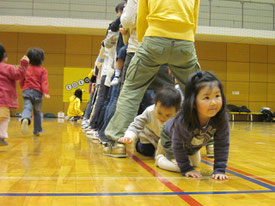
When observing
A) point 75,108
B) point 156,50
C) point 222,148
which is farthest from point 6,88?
point 75,108

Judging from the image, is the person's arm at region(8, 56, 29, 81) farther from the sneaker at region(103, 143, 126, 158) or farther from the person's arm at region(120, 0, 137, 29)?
the sneaker at region(103, 143, 126, 158)

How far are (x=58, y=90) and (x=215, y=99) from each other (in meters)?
9.79

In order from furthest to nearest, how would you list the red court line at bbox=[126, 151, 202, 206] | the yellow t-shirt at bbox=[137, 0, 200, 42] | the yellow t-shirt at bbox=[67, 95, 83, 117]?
1. the yellow t-shirt at bbox=[67, 95, 83, 117]
2. the yellow t-shirt at bbox=[137, 0, 200, 42]
3. the red court line at bbox=[126, 151, 202, 206]

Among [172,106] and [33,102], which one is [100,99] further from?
[172,106]

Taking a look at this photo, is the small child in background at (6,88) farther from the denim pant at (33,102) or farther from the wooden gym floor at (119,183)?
the denim pant at (33,102)

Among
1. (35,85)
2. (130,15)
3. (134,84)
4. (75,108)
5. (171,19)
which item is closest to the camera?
(171,19)

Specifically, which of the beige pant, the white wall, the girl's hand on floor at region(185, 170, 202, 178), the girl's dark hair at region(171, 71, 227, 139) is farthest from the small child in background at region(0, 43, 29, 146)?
the white wall

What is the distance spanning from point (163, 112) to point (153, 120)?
0.17m

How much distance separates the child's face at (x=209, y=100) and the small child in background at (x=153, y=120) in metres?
0.38

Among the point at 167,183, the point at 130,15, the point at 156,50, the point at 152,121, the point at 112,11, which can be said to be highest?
the point at 112,11

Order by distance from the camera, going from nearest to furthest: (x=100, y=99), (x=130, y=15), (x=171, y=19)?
(x=171, y=19)
(x=130, y=15)
(x=100, y=99)

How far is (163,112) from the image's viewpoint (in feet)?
6.16

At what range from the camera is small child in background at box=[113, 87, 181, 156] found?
184 centimetres

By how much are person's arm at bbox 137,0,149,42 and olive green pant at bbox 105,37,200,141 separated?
0.19 meters
